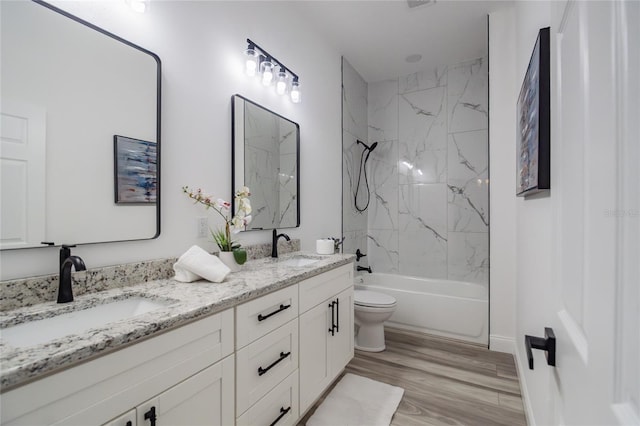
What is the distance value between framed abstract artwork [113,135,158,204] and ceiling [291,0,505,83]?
1889mm

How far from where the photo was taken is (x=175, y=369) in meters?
0.93

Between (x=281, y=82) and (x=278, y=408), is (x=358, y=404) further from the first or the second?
(x=281, y=82)

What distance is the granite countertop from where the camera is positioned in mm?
642

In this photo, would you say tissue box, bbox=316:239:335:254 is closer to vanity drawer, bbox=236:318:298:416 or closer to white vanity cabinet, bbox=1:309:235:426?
vanity drawer, bbox=236:318:298:416

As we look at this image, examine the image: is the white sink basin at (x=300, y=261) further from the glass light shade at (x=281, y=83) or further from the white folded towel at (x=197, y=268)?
the glass light shade at (x=281, y=83)

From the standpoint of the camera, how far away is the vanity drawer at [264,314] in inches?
46.8

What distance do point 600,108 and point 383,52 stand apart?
3.20 metres

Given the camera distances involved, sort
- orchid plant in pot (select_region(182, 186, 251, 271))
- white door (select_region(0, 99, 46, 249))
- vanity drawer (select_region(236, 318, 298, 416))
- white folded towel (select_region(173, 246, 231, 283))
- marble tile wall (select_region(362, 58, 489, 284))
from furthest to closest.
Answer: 1. marble tile wall (select_region(362, 58, 489, 284))
2. orchid plant in pot (select_region(182, 186, 251, 271))
3. white folded towel (select_region(173, 246, 231, 283))
4. vanity drawer (select_region(236, 318, 298, 416))
5. white door (select_region(0, 99, 46, 249))

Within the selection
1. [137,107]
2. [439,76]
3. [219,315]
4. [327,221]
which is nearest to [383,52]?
[439,76]

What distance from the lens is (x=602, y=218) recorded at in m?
0.42

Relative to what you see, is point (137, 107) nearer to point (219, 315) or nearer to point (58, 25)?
point (58, 25)

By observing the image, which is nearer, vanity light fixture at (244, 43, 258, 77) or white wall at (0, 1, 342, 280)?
white wall at (0, 1, 342, 280)

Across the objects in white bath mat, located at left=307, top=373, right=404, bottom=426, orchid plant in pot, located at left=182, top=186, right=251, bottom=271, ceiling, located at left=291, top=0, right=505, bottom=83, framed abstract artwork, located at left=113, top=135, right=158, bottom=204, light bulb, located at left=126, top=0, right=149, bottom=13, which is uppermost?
ceiling, located at left=291, top=0, right=505, bottom=83

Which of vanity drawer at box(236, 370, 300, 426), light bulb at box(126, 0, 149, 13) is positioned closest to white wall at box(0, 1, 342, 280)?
light bulb at box(126, 0, 149, 13)
